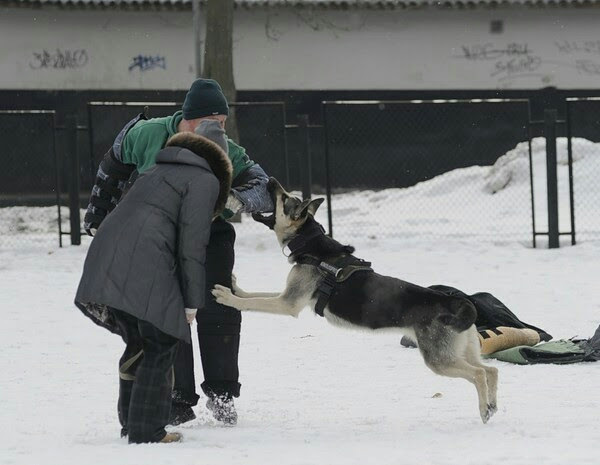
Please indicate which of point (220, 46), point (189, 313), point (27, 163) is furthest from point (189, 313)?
point (27, 163)

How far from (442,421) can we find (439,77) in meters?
14.8

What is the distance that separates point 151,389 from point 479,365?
A: 1.80 metres

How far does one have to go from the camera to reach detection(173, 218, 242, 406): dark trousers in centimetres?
610

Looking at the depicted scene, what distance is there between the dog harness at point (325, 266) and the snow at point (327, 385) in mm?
647

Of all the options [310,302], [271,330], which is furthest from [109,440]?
[271,330]

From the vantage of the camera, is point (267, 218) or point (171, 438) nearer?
point (171, 438)

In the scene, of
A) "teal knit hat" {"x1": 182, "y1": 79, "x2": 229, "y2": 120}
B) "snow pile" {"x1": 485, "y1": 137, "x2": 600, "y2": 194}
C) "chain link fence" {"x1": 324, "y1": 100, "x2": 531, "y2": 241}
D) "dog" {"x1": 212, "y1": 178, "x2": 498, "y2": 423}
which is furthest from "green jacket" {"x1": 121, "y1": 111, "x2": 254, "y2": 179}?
"chain link fence" {"x1": 324, "y1": 100, "x2": 531, "y2": 241}

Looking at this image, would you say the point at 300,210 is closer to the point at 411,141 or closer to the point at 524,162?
the point at 524,162

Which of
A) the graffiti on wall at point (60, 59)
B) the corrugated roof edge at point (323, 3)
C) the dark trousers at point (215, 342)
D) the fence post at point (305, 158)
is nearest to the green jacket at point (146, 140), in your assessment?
the dark trousers at point (215, 342)

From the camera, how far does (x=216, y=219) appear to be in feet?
19.8

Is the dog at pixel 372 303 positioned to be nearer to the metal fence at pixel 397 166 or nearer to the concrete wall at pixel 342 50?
the metal fence at pixel 397 166

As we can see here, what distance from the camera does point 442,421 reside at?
244 inches

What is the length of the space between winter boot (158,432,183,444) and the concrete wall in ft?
48.4

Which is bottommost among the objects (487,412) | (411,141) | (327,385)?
(327,385)
